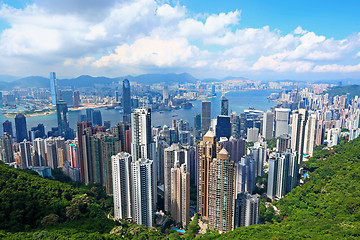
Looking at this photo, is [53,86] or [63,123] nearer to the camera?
[63,123]

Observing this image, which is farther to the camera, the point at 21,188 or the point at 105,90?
the point at 105,90

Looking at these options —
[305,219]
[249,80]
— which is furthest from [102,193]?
[249,80]

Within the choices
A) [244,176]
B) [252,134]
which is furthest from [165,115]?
[244,176]

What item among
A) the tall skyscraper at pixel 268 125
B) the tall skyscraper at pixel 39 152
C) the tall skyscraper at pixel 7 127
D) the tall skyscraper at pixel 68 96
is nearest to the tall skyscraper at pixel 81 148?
the tall skyscraper at pixel 39 152

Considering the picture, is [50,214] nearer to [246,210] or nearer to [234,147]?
[246,210]

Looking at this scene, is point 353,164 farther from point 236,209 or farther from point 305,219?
point 236,209

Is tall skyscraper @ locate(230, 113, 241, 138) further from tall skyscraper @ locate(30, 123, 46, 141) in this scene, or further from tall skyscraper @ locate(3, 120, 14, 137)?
tall skyscraper @ locate(3, 120, 14, 137)
